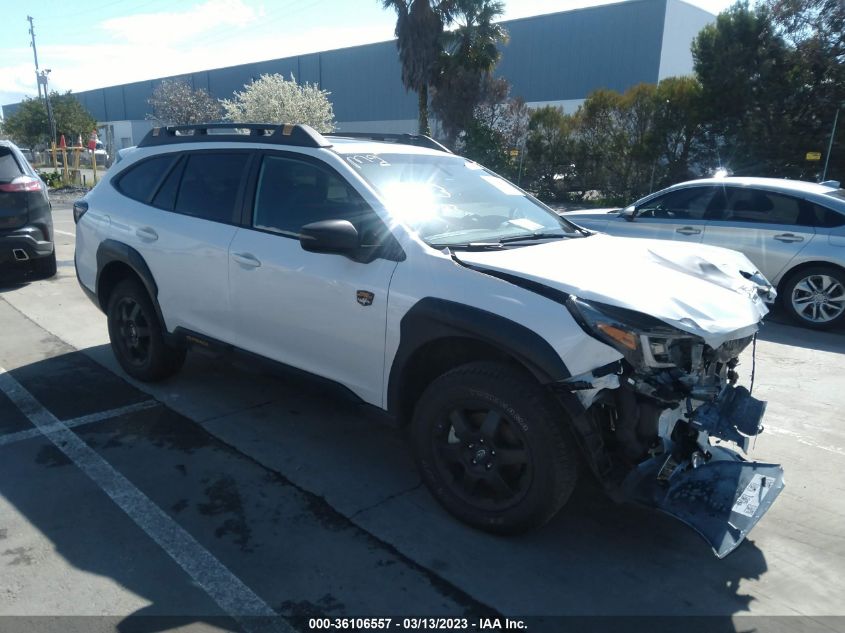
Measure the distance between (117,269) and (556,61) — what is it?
111ft

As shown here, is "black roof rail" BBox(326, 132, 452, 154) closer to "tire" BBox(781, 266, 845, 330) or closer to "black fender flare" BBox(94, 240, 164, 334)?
"black fender flare" BBox(94, 240, 164, 334)

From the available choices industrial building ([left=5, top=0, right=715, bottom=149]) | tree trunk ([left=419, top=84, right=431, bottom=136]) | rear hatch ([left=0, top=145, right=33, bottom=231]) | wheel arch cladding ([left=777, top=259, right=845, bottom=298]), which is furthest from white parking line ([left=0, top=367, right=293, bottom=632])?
industrial building ([left=5, top=0, right=715, bottom=149])

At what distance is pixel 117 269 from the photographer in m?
5.22

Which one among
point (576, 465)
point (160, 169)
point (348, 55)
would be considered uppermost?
point (348, 55)

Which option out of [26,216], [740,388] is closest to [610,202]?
[26,216]

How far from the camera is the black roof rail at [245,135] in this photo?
4066mm

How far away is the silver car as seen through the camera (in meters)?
7.30

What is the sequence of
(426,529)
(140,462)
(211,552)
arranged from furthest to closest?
(140,462) → (426,529) → (211,552)

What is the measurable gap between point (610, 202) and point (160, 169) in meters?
17.3

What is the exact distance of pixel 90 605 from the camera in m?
2.71

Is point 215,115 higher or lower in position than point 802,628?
higher

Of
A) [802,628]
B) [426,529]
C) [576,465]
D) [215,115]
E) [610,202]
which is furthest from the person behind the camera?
[215,115]

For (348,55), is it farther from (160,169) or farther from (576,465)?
(576,465)

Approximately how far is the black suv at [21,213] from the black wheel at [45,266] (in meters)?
0.33
